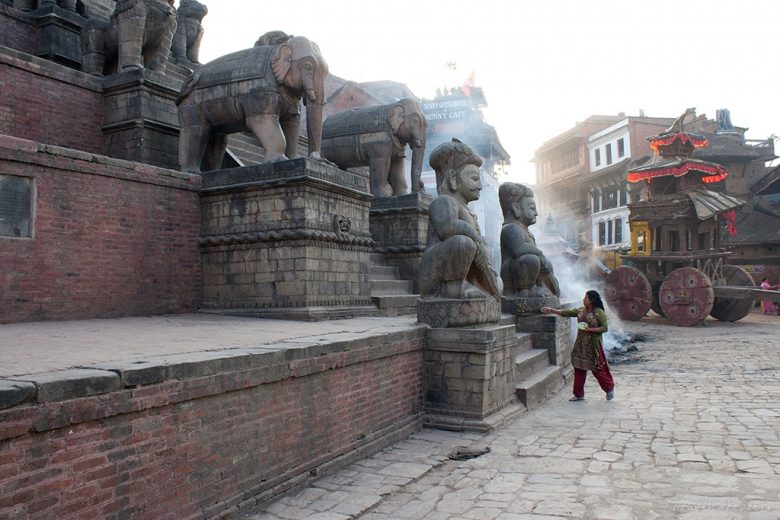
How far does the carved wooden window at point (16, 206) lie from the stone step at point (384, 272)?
17.1 feet

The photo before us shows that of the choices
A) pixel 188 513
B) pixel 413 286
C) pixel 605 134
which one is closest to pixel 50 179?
pixel 188 513

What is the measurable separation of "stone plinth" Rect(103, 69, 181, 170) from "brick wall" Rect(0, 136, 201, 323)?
2.08m

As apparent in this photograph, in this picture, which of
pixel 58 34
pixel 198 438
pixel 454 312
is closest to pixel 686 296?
pixel 454 312

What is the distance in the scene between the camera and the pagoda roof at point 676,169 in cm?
2044

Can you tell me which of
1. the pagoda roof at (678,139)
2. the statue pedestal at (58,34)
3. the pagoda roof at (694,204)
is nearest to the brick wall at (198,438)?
the statue pedestal at (58,34)

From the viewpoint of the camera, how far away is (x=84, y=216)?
6883 mm

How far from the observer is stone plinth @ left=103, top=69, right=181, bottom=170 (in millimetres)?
9758

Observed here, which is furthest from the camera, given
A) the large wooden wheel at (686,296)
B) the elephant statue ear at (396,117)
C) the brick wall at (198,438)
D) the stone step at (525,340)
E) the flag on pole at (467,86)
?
the flag on pole at (467,86)

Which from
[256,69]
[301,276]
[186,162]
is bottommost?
[301,276]

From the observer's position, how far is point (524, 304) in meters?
9.23

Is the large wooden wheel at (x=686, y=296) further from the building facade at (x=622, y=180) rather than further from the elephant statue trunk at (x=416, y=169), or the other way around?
the elephant statue trunk at (x=416, y=169)

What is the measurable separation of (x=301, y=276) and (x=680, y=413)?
16.0 feet

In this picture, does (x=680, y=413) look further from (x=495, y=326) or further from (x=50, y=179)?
(x=50, y=179)

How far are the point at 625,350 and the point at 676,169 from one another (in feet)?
30.6
